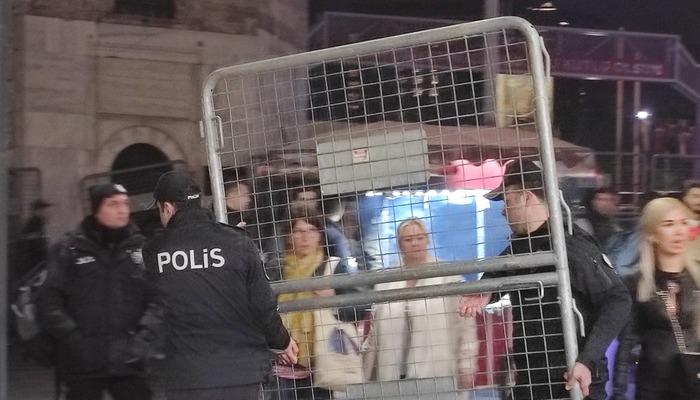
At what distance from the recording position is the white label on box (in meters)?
3.47

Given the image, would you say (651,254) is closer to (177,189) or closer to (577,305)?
(577,305)

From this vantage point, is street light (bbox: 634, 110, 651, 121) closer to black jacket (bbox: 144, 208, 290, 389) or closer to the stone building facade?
the stone building facade

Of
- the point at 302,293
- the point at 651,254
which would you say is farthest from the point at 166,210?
the point at 651,254

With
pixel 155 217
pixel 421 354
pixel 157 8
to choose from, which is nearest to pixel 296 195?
pixel 421 354

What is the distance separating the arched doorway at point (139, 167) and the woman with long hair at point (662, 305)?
4242mm

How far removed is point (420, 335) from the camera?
11.4ft

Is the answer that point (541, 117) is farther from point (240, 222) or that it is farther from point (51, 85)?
point (51, 85)

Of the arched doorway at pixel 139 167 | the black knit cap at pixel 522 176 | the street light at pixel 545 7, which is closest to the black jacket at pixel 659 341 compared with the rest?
the black knit cap at pixel 522 176

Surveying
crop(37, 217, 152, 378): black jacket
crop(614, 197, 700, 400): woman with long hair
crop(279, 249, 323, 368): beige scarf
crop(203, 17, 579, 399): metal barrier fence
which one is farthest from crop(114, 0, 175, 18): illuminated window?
crop(614, 197, 700, 400): woman with long hair

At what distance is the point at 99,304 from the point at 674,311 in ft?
9.14

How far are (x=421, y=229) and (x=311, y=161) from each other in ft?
1.73

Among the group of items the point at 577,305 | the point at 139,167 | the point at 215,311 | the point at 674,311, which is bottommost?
the point at 674,311

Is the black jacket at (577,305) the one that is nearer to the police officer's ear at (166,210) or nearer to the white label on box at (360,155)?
the white label on box at (360,155)

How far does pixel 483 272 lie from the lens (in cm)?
334
